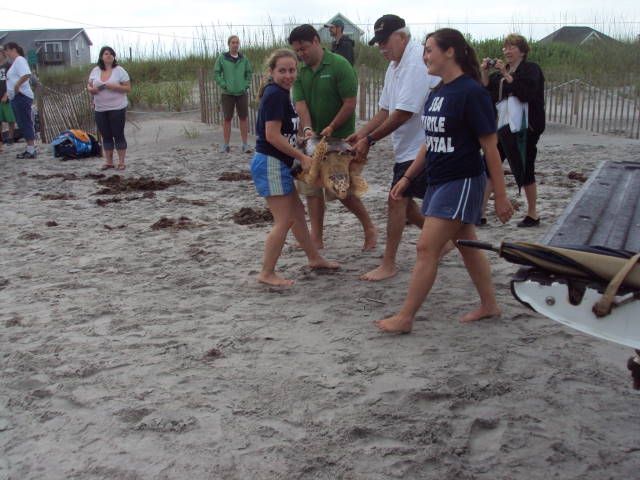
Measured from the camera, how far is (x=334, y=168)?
14.4ft

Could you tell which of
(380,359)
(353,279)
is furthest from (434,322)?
(353,279)

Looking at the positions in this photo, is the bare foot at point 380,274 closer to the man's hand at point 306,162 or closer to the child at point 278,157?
the child at point 278,157

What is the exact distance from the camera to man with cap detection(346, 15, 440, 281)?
4.13 metres

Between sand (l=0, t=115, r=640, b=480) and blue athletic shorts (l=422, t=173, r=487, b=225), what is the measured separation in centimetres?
70

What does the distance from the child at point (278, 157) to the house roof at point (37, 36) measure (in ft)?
178

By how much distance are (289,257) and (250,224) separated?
1.13m

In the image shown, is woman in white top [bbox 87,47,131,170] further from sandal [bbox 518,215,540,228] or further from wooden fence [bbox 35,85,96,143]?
sandal [bbox 518,215,540,228]

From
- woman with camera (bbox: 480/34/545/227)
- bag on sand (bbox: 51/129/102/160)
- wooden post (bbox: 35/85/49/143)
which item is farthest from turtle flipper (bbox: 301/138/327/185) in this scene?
wooden post (bbox: 35/85/49/143)

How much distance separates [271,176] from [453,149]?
1.38m

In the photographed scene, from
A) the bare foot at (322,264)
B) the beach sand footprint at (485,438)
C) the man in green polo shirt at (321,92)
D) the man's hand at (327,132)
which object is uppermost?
the man in green polo shirt at (321,92)

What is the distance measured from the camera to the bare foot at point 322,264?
4.83m

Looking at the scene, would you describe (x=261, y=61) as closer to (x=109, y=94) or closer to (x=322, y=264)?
(x=109, y=94)

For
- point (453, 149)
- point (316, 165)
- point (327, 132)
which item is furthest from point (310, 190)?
point (453, 149)

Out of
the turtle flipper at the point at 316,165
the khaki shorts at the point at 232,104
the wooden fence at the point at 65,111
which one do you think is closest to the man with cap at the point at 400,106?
the turtle flipper at the point at 316,165
